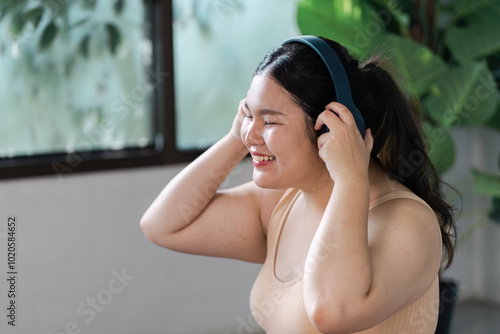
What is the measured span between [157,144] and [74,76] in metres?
0.51

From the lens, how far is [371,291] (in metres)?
1.13

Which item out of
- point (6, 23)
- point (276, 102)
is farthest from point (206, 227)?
point (6, 23)

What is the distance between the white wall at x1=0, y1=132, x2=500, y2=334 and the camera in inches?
113

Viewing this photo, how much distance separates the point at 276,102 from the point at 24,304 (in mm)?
1994

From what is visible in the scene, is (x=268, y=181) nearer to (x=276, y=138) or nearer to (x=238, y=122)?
(x=276, y=138)

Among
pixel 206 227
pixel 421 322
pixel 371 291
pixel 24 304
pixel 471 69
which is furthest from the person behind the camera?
pixel 24 304

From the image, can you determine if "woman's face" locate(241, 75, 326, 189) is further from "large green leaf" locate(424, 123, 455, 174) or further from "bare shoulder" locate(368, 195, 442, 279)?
"large green leaf" locate(424, 123, 455, 174)

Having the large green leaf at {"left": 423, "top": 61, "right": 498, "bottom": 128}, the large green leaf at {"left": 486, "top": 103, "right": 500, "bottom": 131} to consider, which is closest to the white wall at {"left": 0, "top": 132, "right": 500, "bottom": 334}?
the large green leaf at {"left": 486, "top": 103, "right": 500, "bottom": 131}

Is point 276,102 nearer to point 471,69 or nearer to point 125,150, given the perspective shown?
point 471,69

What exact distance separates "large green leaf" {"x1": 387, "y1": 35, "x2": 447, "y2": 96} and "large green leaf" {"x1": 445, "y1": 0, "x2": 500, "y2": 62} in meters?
0.22

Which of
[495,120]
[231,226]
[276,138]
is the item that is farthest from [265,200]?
[495,120]

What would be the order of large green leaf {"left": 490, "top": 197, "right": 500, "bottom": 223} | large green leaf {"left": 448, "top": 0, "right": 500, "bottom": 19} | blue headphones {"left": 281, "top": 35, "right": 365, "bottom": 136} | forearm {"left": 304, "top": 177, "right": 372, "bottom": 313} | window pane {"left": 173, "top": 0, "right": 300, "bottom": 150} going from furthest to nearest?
window pane {"left": 173, "top": 0, "right": 300, "bottom": 150} → large green leaf {"left": 490, "top": 197, "right": 500, "bottom": 223} → large green leaf {"left": 448, "top": 0, "right": 500, "bottom": 19} → blue headphones {"left": 281, "top": 35, "right": 365, "bottom": 136} → forearm {"left": 304, "top": 177, "right": 372, "bottom": 313}

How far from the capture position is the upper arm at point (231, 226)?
156 cm

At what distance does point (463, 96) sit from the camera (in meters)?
2.69
